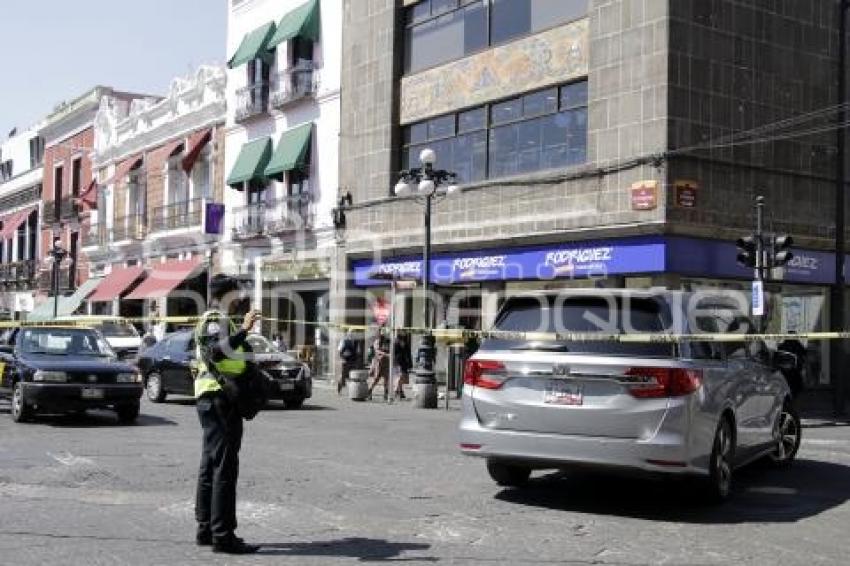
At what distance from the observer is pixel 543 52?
2373 centimetres

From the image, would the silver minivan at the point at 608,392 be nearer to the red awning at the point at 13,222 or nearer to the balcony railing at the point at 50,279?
the balcony railing at the point at 50,279

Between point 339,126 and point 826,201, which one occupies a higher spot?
point 339,126

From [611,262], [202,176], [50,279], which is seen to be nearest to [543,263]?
[611,262]

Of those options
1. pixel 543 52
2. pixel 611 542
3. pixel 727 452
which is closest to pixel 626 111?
pixel 543 52

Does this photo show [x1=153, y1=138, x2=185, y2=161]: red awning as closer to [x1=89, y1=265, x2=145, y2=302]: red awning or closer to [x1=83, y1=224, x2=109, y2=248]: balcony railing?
[x1=89, y1=265, x2=145, y2=302]: red awning

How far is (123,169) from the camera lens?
138 feet

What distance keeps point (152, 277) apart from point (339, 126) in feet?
39.1

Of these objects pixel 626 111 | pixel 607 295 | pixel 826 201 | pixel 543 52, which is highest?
pixel 543 52

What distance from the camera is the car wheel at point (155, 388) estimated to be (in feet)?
64.3

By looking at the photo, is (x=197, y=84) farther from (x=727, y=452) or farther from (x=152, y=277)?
(x=727, y=452)

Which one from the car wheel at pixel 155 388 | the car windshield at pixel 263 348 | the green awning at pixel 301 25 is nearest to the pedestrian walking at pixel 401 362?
the car windshield at pixel 263 348

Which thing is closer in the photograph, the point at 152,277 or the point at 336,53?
the point at 336,53

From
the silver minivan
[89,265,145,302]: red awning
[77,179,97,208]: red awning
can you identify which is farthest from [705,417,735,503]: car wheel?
[77,179,97,208]: red awning

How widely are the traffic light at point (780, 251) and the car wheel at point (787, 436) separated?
25.4 feet
